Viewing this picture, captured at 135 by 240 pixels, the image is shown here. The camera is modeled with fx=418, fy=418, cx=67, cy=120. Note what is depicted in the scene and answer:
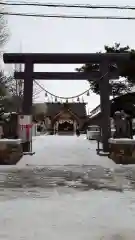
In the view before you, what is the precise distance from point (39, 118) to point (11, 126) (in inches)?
2281

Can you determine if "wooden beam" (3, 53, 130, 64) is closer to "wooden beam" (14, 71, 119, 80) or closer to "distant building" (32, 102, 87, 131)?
"wooden beam" (14, 71, 119, 80)

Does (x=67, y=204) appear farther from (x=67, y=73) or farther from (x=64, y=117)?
(x=64, y=117)

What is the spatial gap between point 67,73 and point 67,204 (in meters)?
14.4

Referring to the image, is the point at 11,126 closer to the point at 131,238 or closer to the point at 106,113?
the point at 106,113

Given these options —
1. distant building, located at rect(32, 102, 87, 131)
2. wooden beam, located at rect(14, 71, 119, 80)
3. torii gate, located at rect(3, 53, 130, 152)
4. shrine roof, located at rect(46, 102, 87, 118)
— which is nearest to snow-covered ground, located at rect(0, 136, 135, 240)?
torii gate, located at rect(3, 53, 130, 152)

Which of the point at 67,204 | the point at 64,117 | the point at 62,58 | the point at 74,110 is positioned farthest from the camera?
the point at 74,110

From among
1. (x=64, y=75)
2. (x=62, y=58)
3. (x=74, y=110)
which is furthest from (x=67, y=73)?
(x=74, y=110)

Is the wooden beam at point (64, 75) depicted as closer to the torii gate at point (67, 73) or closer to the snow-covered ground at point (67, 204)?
the torii gate at point (67, 73)

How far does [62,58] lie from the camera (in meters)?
21.6

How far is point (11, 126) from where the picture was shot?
22734 mm

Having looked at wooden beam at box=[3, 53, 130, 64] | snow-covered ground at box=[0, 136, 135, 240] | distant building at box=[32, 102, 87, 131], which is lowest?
snow-covered ground at box=[0, 136, 135, 240]

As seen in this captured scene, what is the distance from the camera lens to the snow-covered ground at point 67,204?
20.6 feet

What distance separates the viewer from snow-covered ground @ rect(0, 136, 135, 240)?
628cm

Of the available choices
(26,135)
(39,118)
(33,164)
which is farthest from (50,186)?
(39,118)
